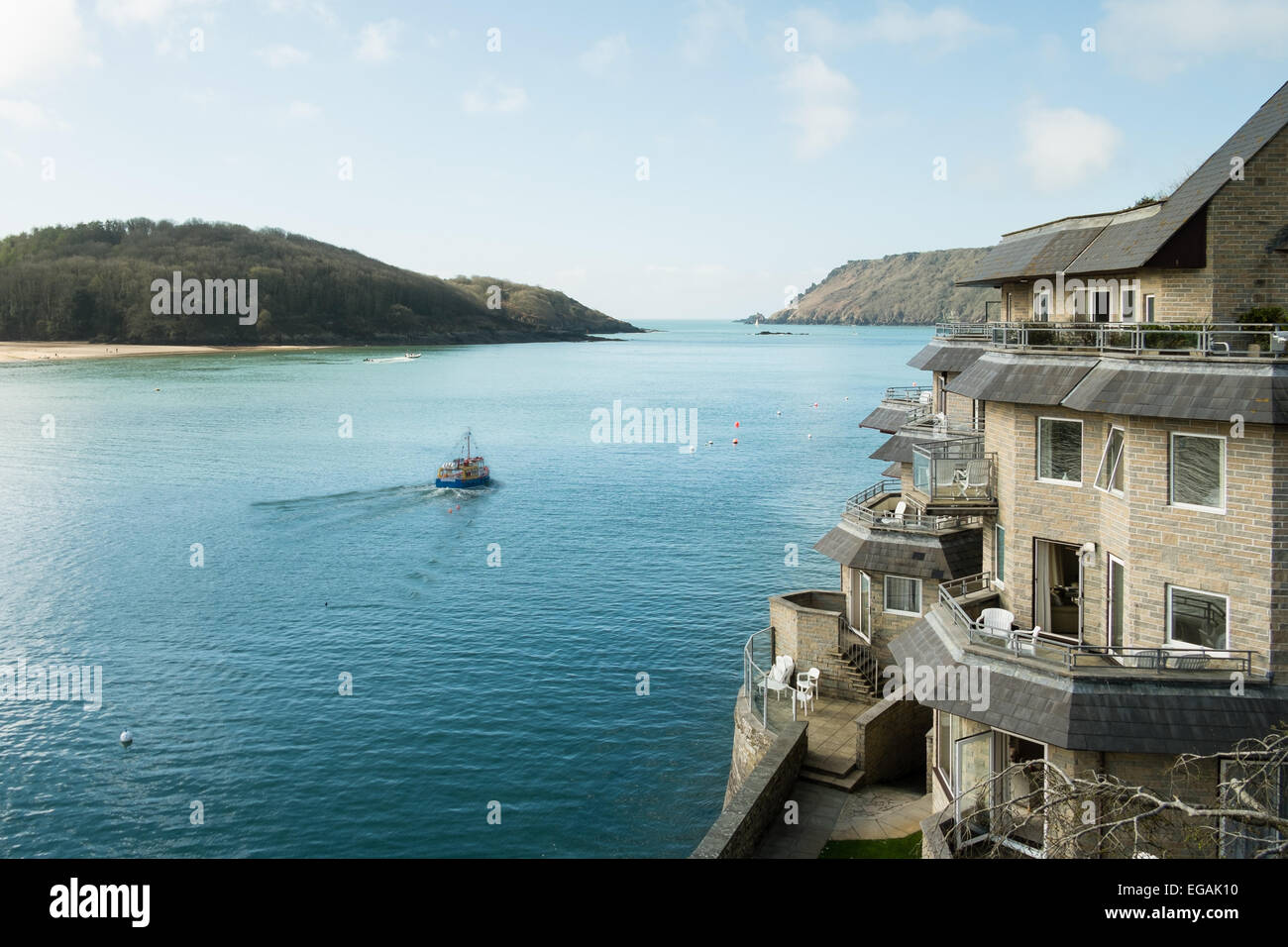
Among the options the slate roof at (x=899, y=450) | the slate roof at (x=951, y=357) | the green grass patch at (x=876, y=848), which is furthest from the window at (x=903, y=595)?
the green grass patch at (x=876, y=848)

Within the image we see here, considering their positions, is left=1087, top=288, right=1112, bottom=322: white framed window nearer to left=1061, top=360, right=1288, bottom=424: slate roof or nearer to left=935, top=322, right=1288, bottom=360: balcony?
left=935, top=322, right=1288, bottom=360: balcony

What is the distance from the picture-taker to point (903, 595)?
32219 millimetres

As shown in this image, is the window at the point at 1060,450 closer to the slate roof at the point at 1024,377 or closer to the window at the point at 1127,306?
the slate roof at the point at 1024,377

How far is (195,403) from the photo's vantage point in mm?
144875

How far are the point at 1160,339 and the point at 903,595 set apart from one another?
1266cm

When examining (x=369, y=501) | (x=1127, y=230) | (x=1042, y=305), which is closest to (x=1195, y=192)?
(x=1127, y=230)

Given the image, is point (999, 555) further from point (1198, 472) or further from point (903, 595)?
point (1198, 472)

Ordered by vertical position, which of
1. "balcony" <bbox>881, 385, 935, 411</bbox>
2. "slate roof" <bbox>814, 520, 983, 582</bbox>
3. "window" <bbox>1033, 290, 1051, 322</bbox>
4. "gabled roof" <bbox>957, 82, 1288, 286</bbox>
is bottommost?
Result: "slate roof" <bbox>814, 520, 983, 582</bbox>

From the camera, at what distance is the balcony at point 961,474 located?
2711cm

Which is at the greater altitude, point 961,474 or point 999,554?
point 961,474

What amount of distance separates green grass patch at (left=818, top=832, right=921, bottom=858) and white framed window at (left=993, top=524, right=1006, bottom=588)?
709cm

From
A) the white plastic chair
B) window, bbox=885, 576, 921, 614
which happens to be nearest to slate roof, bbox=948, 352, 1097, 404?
the white plastic chair

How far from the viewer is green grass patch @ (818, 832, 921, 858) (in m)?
22.4
